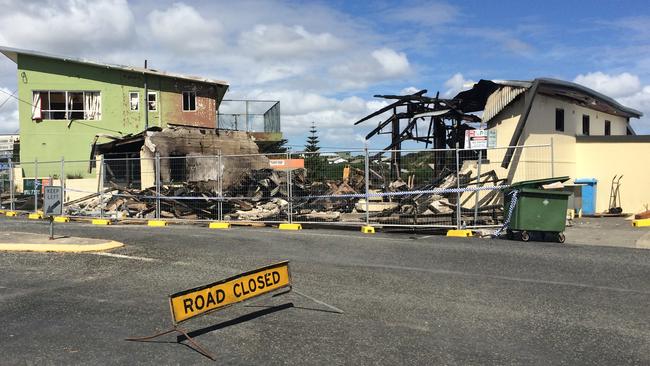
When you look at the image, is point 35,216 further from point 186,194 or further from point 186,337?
point 186,337

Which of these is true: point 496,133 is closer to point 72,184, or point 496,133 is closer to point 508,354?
point 508,354

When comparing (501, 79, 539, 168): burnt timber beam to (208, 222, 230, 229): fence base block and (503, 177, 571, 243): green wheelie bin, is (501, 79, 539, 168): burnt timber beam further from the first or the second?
(208, 222, 230, 229): fence base block

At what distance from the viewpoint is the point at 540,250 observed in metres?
10.3

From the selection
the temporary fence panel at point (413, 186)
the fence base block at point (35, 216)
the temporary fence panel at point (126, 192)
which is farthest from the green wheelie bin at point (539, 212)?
the fence base block at point (35, 216)

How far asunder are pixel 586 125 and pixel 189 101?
2319 centimetres

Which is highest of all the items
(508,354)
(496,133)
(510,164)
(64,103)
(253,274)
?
(64,103)

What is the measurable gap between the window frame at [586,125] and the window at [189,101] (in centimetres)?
2289

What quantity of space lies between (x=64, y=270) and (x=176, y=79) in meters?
25.5

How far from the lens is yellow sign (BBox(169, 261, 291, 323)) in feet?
16.9

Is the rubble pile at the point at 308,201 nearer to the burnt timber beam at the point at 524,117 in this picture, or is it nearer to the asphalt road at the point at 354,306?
the burnt timber beam at the point at 524,117

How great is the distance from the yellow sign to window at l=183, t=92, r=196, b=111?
28854 millimetres

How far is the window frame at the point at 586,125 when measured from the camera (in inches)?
760

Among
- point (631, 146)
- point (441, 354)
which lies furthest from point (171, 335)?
point (631, 146)

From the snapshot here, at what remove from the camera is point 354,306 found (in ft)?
21.4
